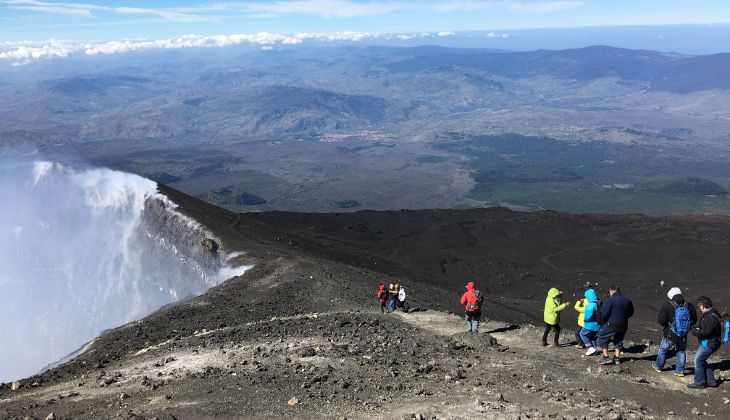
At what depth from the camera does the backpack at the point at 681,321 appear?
513 inches

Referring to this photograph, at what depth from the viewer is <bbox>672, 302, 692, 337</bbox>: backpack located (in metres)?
13.0

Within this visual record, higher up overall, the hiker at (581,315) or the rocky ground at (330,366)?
the hiker at (581,315)

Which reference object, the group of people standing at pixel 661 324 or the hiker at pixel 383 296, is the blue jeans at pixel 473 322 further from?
the hiker at pixel 383 296

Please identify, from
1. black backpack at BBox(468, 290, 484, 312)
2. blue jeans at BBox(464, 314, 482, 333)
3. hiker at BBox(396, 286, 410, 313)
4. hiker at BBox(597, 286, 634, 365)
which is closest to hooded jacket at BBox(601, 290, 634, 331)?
hiker at BBox(597, 286, 634, 365)

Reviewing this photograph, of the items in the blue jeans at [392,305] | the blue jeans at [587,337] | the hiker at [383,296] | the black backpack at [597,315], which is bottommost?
the blue jeans at [392,305]

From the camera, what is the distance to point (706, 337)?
12.6 metres

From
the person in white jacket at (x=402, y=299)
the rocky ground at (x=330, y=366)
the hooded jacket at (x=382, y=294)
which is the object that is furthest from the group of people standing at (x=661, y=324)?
the hooded jacket at (x=382, y=294)

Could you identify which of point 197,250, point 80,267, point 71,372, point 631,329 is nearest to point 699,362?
point 71,372

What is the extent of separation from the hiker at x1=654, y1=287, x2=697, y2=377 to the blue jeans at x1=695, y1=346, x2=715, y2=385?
530mm

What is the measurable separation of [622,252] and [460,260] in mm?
15879

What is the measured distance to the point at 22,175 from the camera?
156ft

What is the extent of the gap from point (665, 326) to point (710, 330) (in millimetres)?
1110

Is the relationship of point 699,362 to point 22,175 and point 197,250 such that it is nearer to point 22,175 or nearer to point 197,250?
point 197,250

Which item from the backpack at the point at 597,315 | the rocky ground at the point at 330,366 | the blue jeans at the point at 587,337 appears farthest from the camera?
the blue jeans at the point at 587,337
